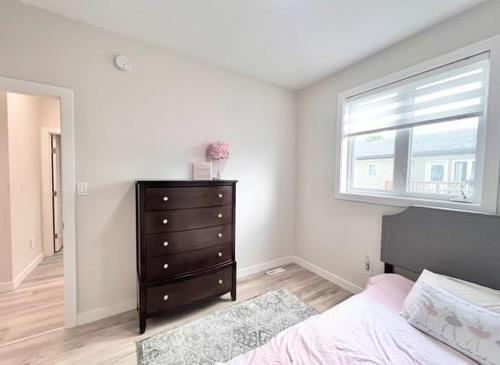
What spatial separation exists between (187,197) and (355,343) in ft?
5.18

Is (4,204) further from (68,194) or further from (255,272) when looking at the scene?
(255,272)

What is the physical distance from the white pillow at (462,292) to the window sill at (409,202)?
537 mm

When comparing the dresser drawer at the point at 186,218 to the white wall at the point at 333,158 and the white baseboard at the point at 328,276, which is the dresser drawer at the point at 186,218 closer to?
the white wall at the point at 333,158

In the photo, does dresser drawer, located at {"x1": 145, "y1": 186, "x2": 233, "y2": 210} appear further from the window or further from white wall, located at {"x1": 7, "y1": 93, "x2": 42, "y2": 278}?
white wall, located at {"x1": 7, "y1": 93, "x2": 42, "y2": 278}

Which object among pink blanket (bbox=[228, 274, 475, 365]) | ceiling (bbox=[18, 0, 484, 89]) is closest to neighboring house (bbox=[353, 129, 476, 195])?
ceiling (bbox=[18, 0, 484, 89])

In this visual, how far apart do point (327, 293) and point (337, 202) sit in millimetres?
1057

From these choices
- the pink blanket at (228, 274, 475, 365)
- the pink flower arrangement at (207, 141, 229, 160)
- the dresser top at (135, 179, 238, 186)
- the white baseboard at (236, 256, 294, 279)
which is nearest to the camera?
the pink blanket at (228, 274, 475, 365)

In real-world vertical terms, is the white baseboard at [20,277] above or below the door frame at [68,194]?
below

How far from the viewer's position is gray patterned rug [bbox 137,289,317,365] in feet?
5.14

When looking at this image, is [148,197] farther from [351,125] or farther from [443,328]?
[351,125]

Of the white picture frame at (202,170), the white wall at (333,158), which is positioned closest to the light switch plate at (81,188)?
the white picture frame at (202,170)

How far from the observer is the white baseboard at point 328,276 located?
95.7 inches

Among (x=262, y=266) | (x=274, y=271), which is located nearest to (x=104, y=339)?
(x=262, y=266)

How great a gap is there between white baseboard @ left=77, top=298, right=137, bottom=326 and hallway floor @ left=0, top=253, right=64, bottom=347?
0.17 m
